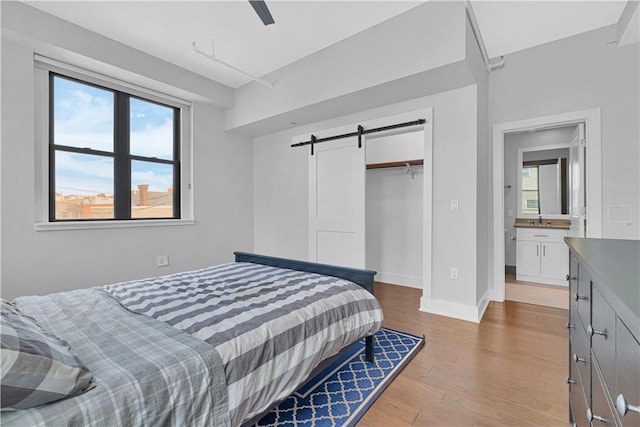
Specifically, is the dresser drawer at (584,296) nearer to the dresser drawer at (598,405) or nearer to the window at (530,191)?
the dresser drawer at (598,405)

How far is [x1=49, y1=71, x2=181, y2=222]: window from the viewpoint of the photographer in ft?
10.3

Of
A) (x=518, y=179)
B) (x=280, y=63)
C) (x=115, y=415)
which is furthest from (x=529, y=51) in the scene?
(x=115, y=415)

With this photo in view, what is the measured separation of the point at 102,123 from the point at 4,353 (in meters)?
3.43

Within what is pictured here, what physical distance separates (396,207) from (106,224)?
3766 mm

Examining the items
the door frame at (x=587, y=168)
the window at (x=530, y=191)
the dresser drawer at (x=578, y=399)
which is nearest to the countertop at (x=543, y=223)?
the window at (x=530, y=191)

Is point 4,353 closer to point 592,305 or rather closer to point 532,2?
point 592,305

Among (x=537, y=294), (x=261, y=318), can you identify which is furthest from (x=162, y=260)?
(x=537, y=294)

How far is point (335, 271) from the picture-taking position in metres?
2.39

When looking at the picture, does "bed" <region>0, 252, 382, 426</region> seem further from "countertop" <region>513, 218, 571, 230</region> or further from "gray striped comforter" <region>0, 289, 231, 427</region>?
"countertop" <region>513, 218, 571, 230</region>

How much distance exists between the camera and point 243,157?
493cm

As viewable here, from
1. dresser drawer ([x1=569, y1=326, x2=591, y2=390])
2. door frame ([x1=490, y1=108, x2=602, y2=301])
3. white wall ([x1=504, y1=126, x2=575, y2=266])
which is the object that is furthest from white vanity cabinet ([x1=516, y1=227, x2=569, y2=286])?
dresser drawer ([x1=569, y1=326, x2=591, y2=390])

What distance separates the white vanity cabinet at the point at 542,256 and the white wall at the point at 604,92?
1.57m

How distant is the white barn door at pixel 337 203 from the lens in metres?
3.81

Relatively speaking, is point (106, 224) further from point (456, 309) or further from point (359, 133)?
point (456, 309)
